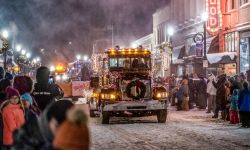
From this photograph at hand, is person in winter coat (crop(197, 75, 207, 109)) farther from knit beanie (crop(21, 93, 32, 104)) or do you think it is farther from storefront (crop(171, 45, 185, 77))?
storefront (crop(171, 45, 185, 77))

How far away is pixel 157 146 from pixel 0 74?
4126 millimetres

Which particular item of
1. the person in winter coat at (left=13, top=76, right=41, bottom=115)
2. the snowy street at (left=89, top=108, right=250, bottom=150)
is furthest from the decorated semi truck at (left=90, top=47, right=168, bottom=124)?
the person in winter coat at (left=13, top=76, right=41, bottom=115)

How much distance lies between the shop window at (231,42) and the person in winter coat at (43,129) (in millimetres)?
33014

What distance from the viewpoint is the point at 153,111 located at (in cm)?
2152

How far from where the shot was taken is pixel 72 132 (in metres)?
4.04

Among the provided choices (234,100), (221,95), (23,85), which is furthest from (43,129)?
(221,95)

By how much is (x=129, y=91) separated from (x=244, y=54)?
15540mm

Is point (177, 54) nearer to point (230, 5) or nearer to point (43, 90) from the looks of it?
point (230, 5)

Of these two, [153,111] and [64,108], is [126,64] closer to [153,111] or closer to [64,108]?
[153,111]

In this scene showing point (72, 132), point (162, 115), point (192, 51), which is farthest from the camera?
point (192, 51)

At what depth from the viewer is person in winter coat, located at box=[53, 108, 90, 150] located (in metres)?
4.03

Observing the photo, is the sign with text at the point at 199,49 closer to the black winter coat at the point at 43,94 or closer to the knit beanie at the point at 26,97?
the black winter coat at the point at 43,94

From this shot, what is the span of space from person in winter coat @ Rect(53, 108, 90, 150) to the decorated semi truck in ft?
55.2

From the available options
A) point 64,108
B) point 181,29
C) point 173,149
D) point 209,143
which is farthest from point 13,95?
point 181,29
